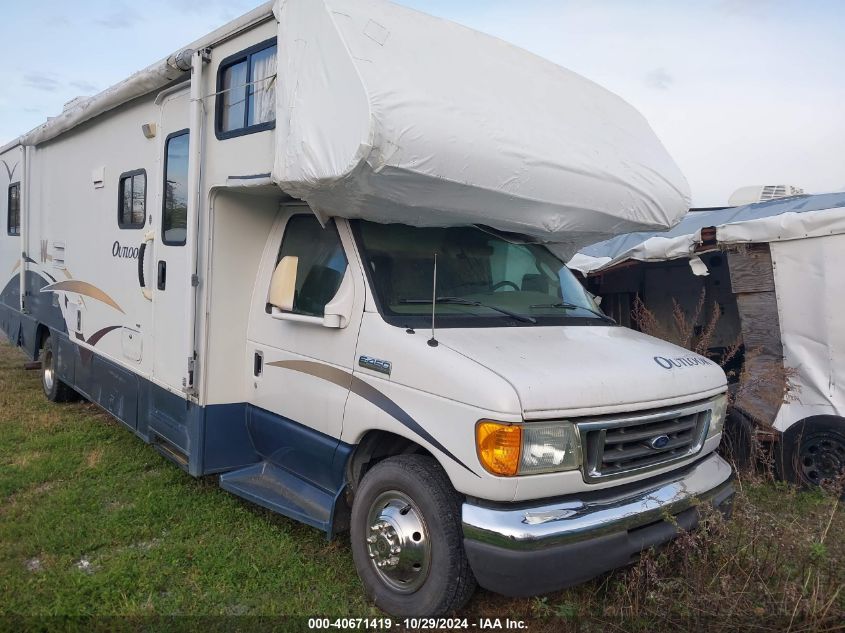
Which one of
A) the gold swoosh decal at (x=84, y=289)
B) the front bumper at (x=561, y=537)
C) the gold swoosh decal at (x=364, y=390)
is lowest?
the front bumper at (x=561, y=537)

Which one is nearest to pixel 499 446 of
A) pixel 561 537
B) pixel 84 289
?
pixel 561 537

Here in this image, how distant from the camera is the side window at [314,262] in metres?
4.27

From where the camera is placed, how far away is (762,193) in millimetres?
8508

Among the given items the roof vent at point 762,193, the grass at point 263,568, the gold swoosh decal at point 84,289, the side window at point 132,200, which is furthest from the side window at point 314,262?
the roof vent at point 762,193

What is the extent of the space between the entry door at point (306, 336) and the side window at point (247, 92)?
621mm

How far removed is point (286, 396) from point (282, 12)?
2.28m

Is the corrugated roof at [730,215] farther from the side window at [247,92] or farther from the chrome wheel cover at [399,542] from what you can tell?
the chrome wheel cover at [399,542]

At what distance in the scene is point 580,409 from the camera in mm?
3332

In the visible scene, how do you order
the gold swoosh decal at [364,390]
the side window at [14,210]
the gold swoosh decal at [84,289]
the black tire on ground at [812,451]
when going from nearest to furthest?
the gold swoosh decal at [364,390] < the black tire on ground at [812,451] < the gold swoosh decal at [84,289] < the side window at [14,210]

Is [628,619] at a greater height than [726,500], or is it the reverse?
[726,500]

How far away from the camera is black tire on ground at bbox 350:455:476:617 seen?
11.3 feet

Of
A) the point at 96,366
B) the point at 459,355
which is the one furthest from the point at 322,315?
the point at 96,366

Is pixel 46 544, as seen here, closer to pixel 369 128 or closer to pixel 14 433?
pixel 14 433

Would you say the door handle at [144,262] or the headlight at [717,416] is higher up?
the door handle at [144,262]
